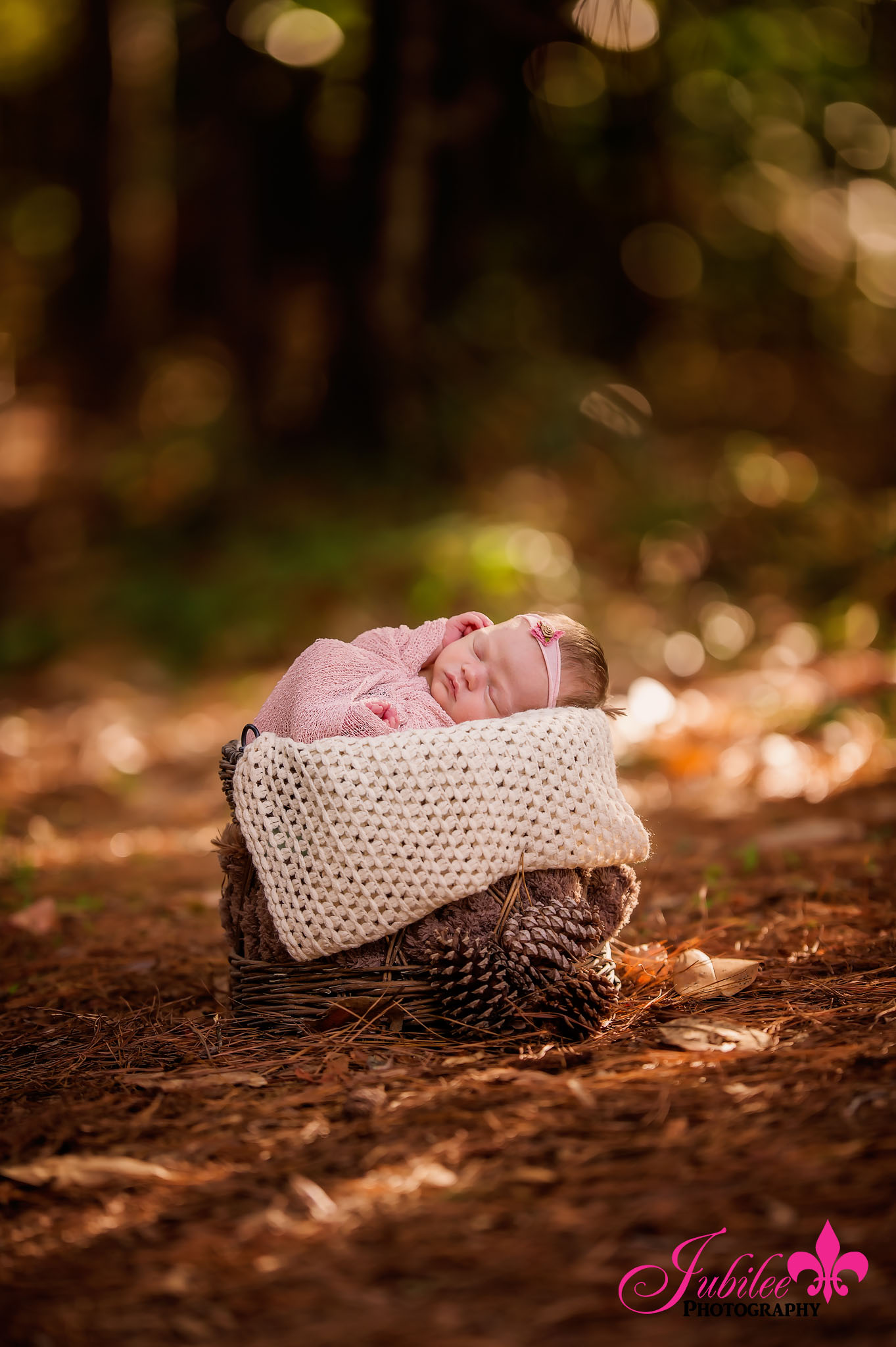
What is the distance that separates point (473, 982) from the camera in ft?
6.47

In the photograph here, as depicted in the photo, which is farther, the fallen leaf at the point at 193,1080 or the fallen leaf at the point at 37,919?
the fallen leaf at the point at 37,919

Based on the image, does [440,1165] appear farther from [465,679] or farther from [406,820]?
[465,679]

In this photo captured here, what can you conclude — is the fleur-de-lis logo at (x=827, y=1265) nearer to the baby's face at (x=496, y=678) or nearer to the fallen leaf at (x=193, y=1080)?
the fallen leaf at (x=193, y=1080)

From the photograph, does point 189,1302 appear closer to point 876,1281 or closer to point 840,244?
point 876,1281

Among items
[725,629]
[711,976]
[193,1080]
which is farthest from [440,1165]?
[725,629]

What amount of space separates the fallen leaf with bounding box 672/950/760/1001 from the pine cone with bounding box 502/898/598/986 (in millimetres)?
305

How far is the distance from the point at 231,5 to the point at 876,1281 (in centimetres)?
Result: 788

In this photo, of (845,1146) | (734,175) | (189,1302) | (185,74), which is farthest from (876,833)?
(185,74)

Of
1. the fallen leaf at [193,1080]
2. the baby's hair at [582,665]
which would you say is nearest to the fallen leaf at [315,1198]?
the fallen leaf at [193,1080]

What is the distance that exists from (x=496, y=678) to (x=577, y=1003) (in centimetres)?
71

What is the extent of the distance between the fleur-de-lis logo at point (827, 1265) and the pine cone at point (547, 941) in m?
0.75

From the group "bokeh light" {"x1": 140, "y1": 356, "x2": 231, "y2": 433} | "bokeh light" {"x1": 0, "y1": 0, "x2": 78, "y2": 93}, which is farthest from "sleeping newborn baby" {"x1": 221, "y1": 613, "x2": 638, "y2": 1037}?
"bokeh light" {"x1": 0, "y1": 0, "x2": 78, "y2": 93}

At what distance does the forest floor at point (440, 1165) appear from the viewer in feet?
4.07

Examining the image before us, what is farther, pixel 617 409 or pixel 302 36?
pixel 617 409
